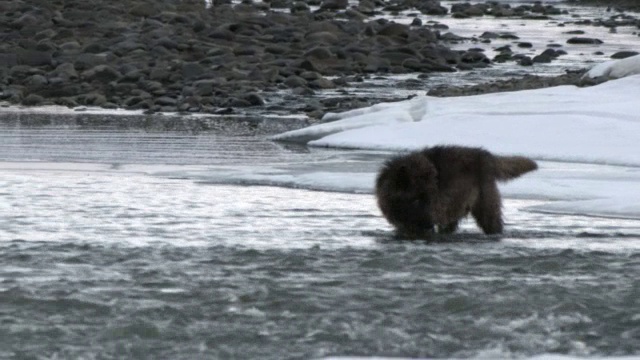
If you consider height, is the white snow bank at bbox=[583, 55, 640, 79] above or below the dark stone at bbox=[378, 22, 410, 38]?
below

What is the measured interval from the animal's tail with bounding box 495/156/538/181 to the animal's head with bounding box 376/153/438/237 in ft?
2.26

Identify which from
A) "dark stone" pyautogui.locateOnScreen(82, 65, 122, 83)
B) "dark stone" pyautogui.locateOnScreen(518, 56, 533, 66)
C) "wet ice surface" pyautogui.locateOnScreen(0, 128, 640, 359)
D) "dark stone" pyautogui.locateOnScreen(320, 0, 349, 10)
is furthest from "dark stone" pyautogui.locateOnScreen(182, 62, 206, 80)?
"dark stone" pyautogui.locateOnScreen(320, 0, 349, 10)

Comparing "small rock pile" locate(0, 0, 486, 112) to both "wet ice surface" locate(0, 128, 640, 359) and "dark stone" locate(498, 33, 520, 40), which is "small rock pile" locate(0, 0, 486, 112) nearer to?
"dark stone" locate(498, 33, 520, 40)

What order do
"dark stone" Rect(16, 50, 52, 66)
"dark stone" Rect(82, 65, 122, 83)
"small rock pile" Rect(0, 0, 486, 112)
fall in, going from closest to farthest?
"small rock pile" Rect(0, 0, 486, 112) < "dark stone" Rect(82, 65, 122, 83) < "dark stone" Rect(16, 50, 52, 66)

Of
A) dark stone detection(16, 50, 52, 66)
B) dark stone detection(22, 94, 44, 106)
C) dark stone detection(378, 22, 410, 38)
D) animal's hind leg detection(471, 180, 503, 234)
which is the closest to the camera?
animal's hind leg detection(471, 180, 503, 234)

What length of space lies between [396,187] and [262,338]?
255 cm

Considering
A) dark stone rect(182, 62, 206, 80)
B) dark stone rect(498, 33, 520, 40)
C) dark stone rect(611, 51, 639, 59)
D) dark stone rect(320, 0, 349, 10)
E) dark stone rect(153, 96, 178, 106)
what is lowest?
dark stone rect(153, 96, 178, 106)

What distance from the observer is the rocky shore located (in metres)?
18.9

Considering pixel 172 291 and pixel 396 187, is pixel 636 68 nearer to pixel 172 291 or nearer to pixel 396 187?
pixel 396 187

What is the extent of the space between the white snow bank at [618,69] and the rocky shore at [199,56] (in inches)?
15.6

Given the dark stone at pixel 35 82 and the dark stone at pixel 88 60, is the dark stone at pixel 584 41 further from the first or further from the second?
the dark stone at pixel 35 82

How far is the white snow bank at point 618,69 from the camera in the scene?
54.4 feet

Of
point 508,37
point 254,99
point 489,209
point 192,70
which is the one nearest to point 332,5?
point 508,37

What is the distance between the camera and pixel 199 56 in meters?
23.7
